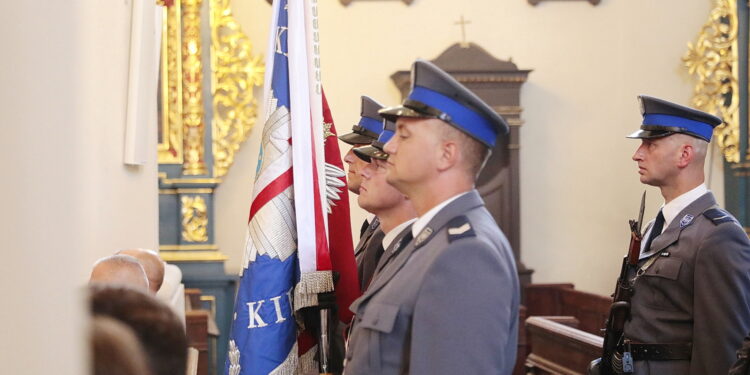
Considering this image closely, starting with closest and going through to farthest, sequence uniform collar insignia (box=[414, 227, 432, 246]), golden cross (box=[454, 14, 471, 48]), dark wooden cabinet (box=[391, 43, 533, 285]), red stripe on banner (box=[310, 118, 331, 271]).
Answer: uniform collar insignia (box=[414, 227, 432, 246]) < red stripe on banner (box=[310, 118, 331, 271]) < dark wooden cabinet (box=[391, 43, 533, 285]) < golden cross (box=[454, 14, 471, 48])

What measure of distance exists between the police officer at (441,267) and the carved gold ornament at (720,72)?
17.9 feet

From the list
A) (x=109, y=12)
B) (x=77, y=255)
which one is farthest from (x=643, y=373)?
(x=77, y=255)

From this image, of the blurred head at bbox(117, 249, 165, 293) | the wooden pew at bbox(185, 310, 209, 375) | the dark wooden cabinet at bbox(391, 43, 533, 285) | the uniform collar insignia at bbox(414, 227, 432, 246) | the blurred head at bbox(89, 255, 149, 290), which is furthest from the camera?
the dark wooden cabinet at bbox(391, 43, 533, 285)

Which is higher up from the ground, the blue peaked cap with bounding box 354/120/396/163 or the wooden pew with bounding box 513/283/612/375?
the blue peaked cap with bounding box 354/120/396/163

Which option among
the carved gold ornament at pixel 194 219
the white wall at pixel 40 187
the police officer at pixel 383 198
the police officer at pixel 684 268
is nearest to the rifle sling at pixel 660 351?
the police officer at pixel 684 268

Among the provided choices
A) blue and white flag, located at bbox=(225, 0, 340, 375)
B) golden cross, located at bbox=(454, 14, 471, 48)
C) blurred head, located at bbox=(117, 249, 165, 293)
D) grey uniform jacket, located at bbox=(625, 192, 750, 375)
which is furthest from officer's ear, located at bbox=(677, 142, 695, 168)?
golden cross, located at bbox=(454, 14, 471, 48)

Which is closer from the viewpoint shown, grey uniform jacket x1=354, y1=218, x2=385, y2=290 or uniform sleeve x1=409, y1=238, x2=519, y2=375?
uniform sleeve x1=409, y1=238, x2=519, y2=375

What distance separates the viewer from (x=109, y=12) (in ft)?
9.96

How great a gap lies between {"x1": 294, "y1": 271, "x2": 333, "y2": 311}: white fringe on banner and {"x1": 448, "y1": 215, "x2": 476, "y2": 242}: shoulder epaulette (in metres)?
0.97

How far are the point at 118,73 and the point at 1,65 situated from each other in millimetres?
2743

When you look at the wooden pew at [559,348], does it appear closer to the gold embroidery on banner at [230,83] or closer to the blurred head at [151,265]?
the blurred head at [151,265]

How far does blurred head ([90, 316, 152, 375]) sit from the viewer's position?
80 cm

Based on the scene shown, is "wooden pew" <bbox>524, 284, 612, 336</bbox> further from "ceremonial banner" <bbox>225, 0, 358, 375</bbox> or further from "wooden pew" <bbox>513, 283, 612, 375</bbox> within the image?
"ceremonial banner" <bbox>225, 0, 358, 375</bbox>

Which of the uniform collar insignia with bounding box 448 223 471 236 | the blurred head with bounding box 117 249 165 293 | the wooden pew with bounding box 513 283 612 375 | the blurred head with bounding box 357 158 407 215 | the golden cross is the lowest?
the wooden pew with bounding box 513 283 612 375
